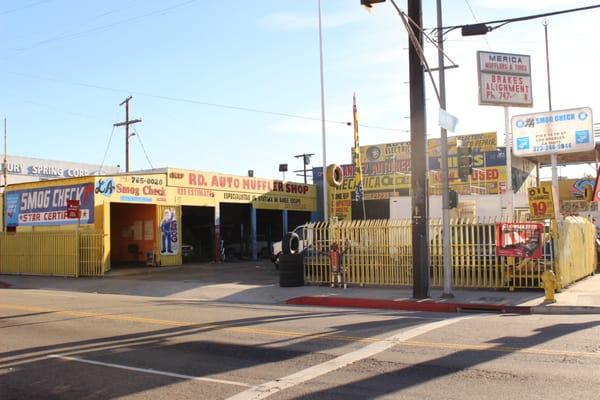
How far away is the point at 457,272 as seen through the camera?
17688mm

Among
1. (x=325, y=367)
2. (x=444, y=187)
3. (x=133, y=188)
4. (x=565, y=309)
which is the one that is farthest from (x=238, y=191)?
(x=325, y=367)

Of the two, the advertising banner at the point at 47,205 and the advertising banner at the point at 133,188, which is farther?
the advertising banner at the point at 133,188

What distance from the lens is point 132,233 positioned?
103 ft

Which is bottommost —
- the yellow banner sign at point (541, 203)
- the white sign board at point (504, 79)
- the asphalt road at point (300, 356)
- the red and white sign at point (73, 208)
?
the asphalt road at point (300, 356)

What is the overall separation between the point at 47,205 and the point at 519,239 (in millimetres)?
21605

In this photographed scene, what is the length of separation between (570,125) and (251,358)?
1679cm

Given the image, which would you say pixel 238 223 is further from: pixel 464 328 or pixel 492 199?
pixel 464 328

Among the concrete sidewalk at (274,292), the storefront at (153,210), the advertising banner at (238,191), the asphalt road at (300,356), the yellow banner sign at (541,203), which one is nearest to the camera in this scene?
the asphalt road at (300,356)

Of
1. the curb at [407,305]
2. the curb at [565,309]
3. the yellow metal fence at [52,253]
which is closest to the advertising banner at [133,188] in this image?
the yellow metal fence at [52,253]

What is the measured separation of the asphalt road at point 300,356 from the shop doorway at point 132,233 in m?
17.3

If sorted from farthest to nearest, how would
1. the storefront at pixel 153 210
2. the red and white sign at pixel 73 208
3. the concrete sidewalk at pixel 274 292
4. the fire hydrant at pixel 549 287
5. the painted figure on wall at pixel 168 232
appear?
the painted figure on wall at pixel 168 232
the storefront at pixel 153 210
the red and white sign at pixel 73 208
the concrete sidewalk at pixel 274 292
the fire hydrant at pixel 549 287

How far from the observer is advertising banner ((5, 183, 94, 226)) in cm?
2716

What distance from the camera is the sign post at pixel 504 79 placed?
21.1 m

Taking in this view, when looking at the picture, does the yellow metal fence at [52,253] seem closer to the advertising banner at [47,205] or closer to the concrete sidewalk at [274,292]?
the concrete sidewalk at [274,292]
